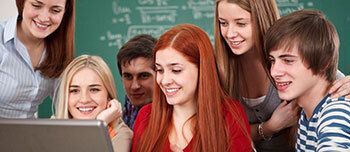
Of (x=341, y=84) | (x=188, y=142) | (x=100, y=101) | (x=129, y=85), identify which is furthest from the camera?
(x=129, y=85)

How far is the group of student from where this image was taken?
4.73 feet

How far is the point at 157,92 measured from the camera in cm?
163

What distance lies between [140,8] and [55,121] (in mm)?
2829

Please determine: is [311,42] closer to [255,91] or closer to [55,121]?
[255,91]

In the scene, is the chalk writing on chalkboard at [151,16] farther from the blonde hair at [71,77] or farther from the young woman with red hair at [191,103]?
the young woman with red hair at [191,103]

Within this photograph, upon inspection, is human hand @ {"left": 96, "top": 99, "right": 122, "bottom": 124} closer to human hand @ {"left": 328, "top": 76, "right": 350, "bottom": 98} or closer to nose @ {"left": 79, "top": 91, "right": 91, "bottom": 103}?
nose @ {"left": 79, "top": 91, "right": 91, "bottom": 103}

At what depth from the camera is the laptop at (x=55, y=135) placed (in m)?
0.89

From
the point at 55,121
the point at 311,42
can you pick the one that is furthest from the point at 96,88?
the point at 55,121

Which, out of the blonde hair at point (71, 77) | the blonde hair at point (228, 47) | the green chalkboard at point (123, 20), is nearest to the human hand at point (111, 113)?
the blonde hair at point (71, 77)

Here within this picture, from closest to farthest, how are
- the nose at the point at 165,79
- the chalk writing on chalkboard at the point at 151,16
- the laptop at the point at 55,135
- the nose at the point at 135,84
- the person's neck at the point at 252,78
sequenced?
the laptop at the point at 55,135 < the nose at the point at 165,79 < the person's neck at the point at 252,78 < the nose at the point at 135,84 < the chalk writing on chalkboard at the point at 151,16

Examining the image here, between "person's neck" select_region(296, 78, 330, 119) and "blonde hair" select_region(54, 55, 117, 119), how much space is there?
71 cm

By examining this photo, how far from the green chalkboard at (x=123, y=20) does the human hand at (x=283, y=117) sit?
182cm

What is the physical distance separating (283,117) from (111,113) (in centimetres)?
60

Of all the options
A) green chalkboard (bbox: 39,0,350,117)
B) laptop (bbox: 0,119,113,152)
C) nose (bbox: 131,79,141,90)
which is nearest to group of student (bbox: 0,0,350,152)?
nose (bbox: 131,79,141,90)
